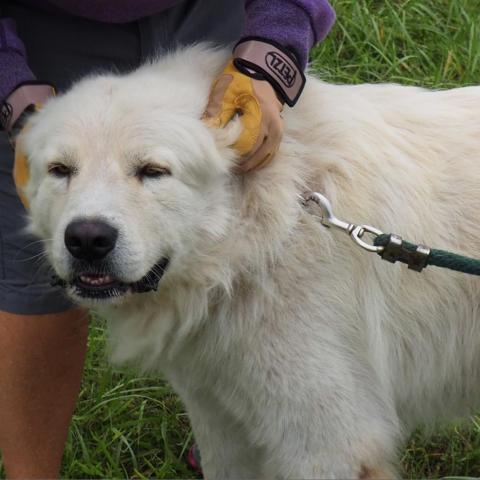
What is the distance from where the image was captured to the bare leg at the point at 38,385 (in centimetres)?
294

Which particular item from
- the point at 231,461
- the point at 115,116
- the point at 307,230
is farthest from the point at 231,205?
the point at 231,461

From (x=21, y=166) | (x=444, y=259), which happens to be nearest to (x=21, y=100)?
(x=21, y=166)

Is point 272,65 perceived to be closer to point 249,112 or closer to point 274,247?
point 249,112

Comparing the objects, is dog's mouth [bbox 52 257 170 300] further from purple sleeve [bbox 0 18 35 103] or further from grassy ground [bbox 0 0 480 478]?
grassy ground [bbox 0 0 480 478]

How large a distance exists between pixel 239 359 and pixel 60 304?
0.77 meters

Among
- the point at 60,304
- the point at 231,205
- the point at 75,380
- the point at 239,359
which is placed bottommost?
the point at 75,380

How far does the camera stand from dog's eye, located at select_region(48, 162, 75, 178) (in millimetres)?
2252

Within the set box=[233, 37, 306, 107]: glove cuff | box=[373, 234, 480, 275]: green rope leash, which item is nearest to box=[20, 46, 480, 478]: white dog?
box=[233, 37, 306, 107]: glove cuff

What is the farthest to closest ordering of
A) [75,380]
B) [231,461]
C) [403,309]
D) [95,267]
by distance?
[75,380] < [231,461] < [403,309] < [95,267]

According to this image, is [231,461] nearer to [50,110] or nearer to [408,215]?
[408,215]

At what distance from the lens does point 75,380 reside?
10.4ft

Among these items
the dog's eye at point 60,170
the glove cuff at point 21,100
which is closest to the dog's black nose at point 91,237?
the dog's eye at point 60,170

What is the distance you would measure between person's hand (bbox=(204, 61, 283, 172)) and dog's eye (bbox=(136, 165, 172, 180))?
20cm

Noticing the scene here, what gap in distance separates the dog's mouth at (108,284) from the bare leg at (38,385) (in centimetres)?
66
